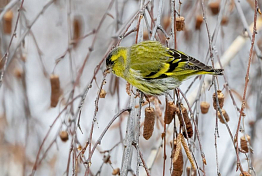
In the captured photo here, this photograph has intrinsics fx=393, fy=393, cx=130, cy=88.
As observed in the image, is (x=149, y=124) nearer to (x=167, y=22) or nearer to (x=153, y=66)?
(x=153, y=66)

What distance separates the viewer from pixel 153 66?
2.98 meters

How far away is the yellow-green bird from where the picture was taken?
2.87 meters

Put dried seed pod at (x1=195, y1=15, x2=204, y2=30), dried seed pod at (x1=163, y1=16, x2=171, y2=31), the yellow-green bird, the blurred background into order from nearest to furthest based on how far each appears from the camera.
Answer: the blurred background
the yellow-green bird
dried seed pod at (x1=195, y1=15, x2=204, y2=30)
dried seed pod at (x1=163, y1=16, x2=171, y2=31)

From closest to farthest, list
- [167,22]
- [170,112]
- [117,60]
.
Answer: [170,112] → [117,60] → [167,22]

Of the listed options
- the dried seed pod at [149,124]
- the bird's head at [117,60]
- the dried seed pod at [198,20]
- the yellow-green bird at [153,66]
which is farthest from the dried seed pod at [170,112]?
the dried seed pod at [198,20]

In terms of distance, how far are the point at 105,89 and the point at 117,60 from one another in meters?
2.17

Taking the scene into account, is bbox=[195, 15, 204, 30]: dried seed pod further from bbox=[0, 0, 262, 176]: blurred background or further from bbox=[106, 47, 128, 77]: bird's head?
bbox=[106, 47, 128, 77]: bird's head

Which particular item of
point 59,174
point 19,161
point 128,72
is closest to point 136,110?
point 128,72

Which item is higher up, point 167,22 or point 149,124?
point 167,22

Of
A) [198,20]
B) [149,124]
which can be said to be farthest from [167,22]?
[149,124]

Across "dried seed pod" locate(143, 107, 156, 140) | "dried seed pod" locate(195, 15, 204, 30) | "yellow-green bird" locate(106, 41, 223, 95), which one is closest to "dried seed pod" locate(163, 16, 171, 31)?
"dried seed pod" locate(195, 15, 204, 30)

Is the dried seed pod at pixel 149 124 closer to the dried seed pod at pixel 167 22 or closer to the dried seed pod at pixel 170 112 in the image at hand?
the dried seed pod at pixel 170 112

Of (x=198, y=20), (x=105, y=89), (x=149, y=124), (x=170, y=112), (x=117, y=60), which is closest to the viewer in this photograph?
(x=170, y=112)

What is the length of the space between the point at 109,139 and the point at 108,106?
1.89 feet
